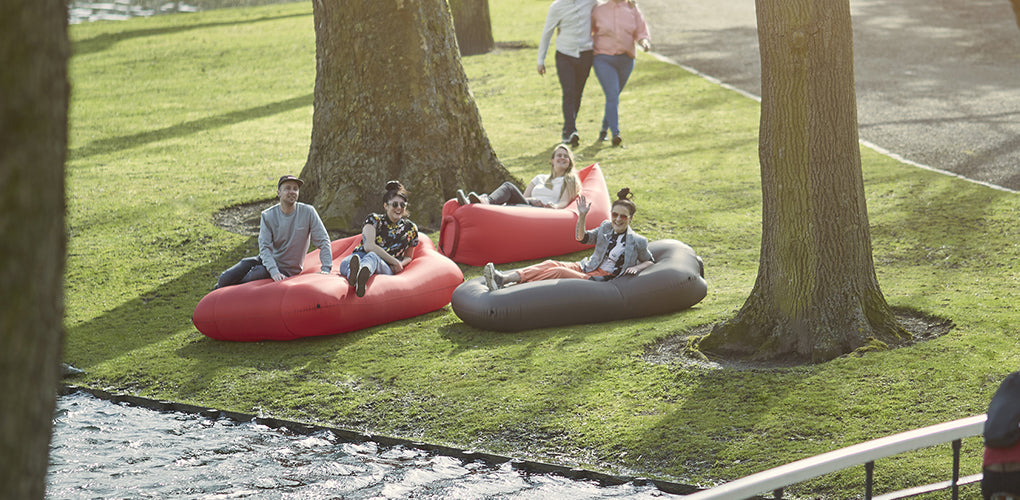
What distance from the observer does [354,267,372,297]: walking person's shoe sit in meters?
8.35

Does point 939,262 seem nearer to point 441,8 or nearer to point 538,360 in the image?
point 538,360

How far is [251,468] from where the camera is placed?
621 centimetres

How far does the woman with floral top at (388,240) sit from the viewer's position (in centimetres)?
882

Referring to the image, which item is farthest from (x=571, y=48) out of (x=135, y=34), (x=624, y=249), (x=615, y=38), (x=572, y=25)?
(x=135, y=34)

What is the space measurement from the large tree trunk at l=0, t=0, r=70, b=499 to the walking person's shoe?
591 cm

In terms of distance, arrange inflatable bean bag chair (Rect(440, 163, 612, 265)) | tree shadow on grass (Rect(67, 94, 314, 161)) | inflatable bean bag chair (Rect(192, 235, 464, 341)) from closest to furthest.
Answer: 1. inflatable bean bag chair (Rect(192, 235, 464, 341))
2. inflatable bean bag chair (Rect(440, 163, 612, 265))
3. tree shadow on grass (Rect(67, 94, 314, 161))

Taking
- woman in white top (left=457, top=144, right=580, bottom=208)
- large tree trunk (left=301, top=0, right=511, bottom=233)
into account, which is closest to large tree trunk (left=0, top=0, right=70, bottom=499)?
woman in white top (left=457, top=144, right=580, bottom=208)

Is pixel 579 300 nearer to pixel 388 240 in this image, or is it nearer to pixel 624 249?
pixel 624 249

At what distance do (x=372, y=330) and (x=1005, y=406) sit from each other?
5898mm

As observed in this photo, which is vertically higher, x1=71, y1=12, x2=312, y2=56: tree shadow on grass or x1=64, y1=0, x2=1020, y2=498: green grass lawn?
x1=71, y1=12, x2=312, y2=56: tree shadow on grass

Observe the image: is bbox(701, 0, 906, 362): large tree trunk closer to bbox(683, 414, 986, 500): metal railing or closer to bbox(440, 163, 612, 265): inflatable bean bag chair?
bbox(440, 163, 612, 265): inflatable bean bag chair

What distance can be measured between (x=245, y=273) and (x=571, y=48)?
278 inches

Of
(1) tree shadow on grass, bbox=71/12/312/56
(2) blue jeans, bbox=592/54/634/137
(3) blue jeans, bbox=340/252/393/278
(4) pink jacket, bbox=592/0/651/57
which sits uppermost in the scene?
(1) tree shadow on grass, bbox=71/12/312/56

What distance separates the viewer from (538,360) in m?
7.57
